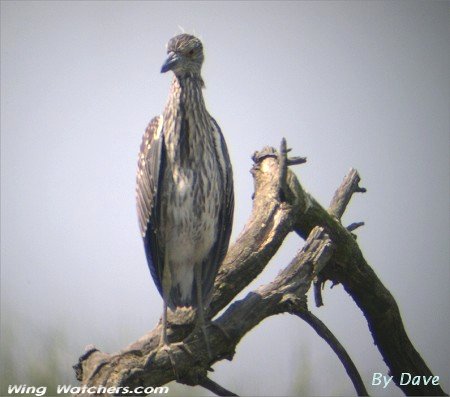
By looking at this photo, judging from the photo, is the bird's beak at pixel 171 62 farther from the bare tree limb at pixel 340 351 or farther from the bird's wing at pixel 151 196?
the bare tree limb at pixel 340 351

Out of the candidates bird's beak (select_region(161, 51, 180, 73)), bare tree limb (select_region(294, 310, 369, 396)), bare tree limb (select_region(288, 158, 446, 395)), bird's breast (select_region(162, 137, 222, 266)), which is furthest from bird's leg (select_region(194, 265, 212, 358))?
bird's beak (select_region(161, 51, 180, 73))

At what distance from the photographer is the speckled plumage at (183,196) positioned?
4.19 metres

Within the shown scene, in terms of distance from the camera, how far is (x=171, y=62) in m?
4.37

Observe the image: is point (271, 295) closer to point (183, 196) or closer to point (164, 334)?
point (164, 334)

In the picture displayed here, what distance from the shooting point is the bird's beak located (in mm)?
4340

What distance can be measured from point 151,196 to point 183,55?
3.19ft

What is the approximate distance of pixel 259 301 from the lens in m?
3.85

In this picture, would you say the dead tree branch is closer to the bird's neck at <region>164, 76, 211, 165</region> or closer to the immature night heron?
the immature night heron

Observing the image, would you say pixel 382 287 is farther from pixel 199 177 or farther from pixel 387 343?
pixel 199 177

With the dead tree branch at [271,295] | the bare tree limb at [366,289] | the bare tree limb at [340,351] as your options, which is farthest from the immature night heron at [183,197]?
the bare tree limb at [340,351]

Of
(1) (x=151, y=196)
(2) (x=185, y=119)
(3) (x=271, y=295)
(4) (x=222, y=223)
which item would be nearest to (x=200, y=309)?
(3) (x=271, y=295)

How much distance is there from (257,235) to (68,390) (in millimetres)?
1466

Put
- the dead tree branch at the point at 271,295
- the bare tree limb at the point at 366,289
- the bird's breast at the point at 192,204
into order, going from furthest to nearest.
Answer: the bare tree limb at the point at 366,289 → the bird's breast at the point at 192,204 → the dead tree branch at the point at 271,295

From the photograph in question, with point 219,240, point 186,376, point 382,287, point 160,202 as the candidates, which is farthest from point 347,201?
point 186,376
